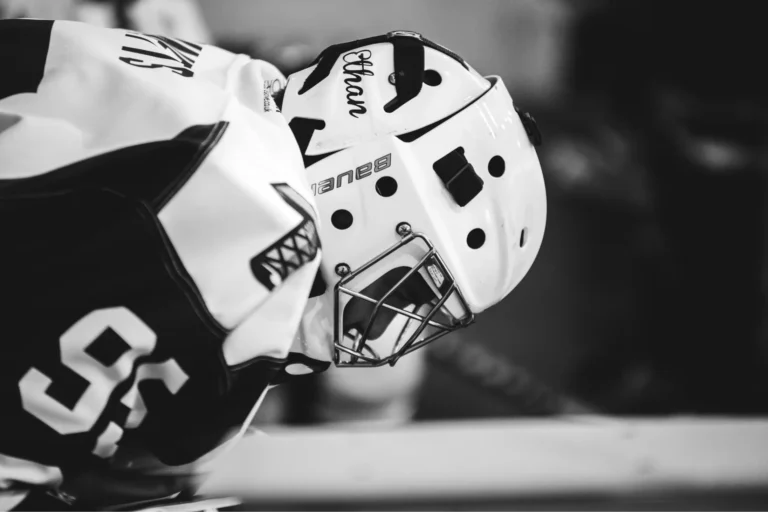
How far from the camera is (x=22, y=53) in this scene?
2.74ft

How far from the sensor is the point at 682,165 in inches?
121

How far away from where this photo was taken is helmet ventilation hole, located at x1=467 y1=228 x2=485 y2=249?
3.48ft

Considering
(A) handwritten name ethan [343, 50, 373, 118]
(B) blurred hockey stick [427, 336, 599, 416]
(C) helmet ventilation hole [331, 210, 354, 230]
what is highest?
(A) handwritten name ethan [343, 50, 373, 118]

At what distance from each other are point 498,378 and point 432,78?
2.06 meters

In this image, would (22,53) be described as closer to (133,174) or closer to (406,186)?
(133,174)

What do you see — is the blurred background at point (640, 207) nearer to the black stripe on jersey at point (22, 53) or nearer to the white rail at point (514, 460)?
the white rail at point (514, 460)

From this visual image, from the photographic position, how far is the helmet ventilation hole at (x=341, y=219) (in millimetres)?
995

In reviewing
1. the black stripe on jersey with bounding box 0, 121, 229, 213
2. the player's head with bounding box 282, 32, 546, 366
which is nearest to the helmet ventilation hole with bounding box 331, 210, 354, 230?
the player's head with bounding box 282, 32, 546, 366

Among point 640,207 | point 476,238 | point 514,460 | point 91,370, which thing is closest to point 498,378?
point 640,207

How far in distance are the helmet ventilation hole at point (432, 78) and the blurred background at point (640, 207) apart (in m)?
2.01

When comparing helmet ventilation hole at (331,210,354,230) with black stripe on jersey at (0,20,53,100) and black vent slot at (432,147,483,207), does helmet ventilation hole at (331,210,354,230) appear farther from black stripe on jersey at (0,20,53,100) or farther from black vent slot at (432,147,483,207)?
black stripe on jersey at (0,20,53,100)

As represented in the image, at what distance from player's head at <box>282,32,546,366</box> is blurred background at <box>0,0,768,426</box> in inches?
76.2

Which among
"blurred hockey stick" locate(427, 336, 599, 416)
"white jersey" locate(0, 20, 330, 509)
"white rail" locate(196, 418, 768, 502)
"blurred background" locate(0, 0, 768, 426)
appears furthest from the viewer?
"blurred background" locate(0, 0, 768, 426)

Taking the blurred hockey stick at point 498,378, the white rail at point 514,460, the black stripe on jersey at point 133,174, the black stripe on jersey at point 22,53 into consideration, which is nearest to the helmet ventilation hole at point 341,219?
the black stripe on jersey at point 133,174
